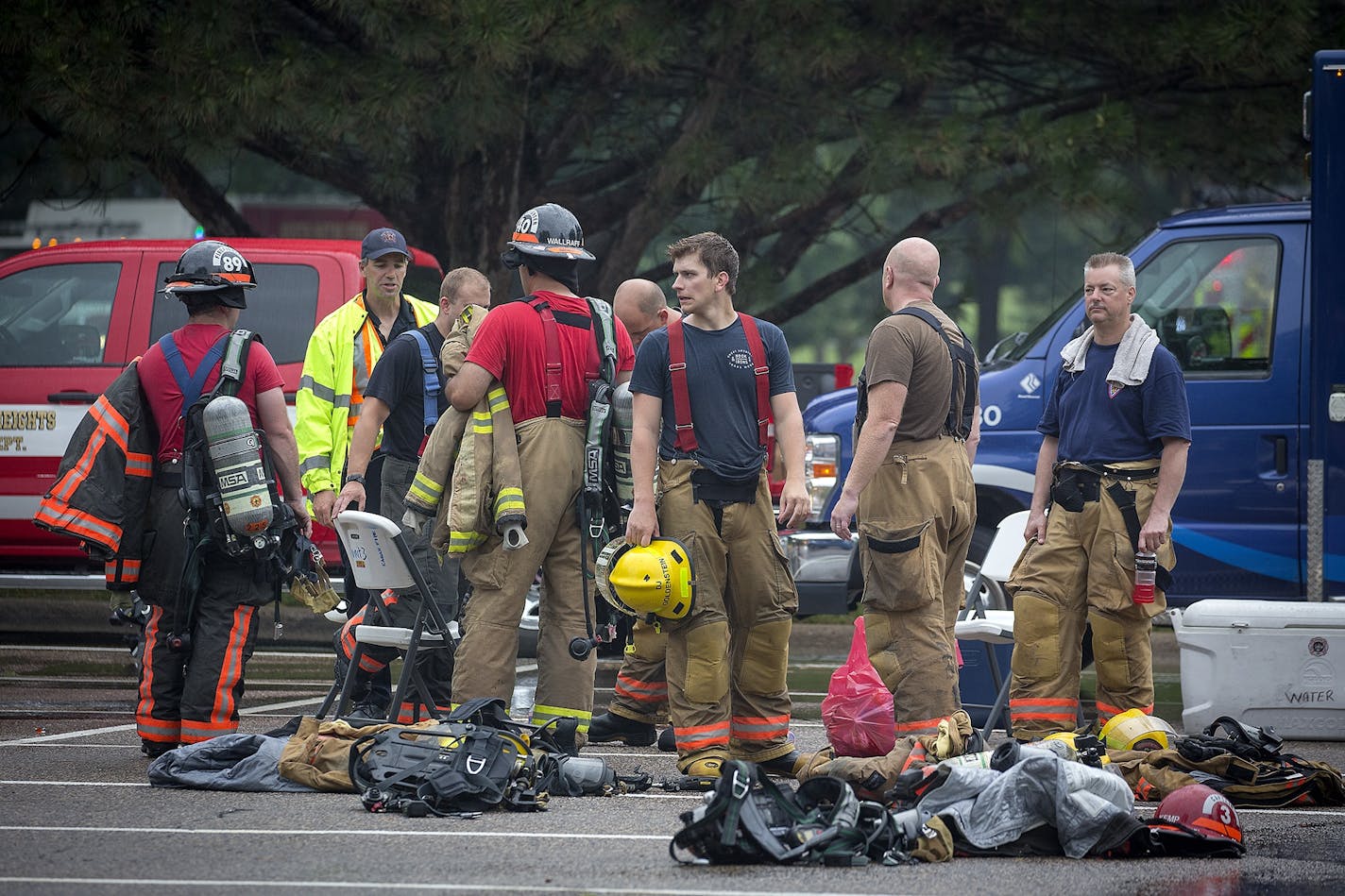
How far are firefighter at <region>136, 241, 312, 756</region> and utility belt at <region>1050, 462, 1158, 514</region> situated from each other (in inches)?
118

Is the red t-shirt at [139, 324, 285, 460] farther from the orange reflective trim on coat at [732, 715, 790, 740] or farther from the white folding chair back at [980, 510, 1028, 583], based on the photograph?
the white folding chair back at [980, 510, 1028, 583]

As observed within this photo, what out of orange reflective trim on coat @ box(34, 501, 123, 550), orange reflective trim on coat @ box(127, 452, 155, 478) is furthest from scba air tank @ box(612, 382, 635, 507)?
orange reflective trim on coat @ box(34, 501, 123, 550)

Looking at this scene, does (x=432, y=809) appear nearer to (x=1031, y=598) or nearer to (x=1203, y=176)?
(x=1031, y=598)

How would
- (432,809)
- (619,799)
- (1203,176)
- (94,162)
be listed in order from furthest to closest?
(1203,176)
(94,162)
(619,799)
(432,809)

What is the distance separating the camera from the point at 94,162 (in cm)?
1100

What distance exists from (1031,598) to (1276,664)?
53.5 inches

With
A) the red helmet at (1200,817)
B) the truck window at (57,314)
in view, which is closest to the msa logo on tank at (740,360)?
the red helmet at (1200,817)

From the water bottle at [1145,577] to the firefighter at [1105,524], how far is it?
0.03m

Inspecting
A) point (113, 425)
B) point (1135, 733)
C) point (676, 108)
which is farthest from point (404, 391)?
point (676, 108)

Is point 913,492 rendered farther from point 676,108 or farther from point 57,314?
point 676,108

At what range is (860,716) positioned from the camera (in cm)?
603

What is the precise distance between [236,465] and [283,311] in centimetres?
343

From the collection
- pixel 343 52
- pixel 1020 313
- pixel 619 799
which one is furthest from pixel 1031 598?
pixel 1020 313

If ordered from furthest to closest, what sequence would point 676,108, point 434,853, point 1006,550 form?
1. point 676,108
2. point 1006,550
3. point 434,853
